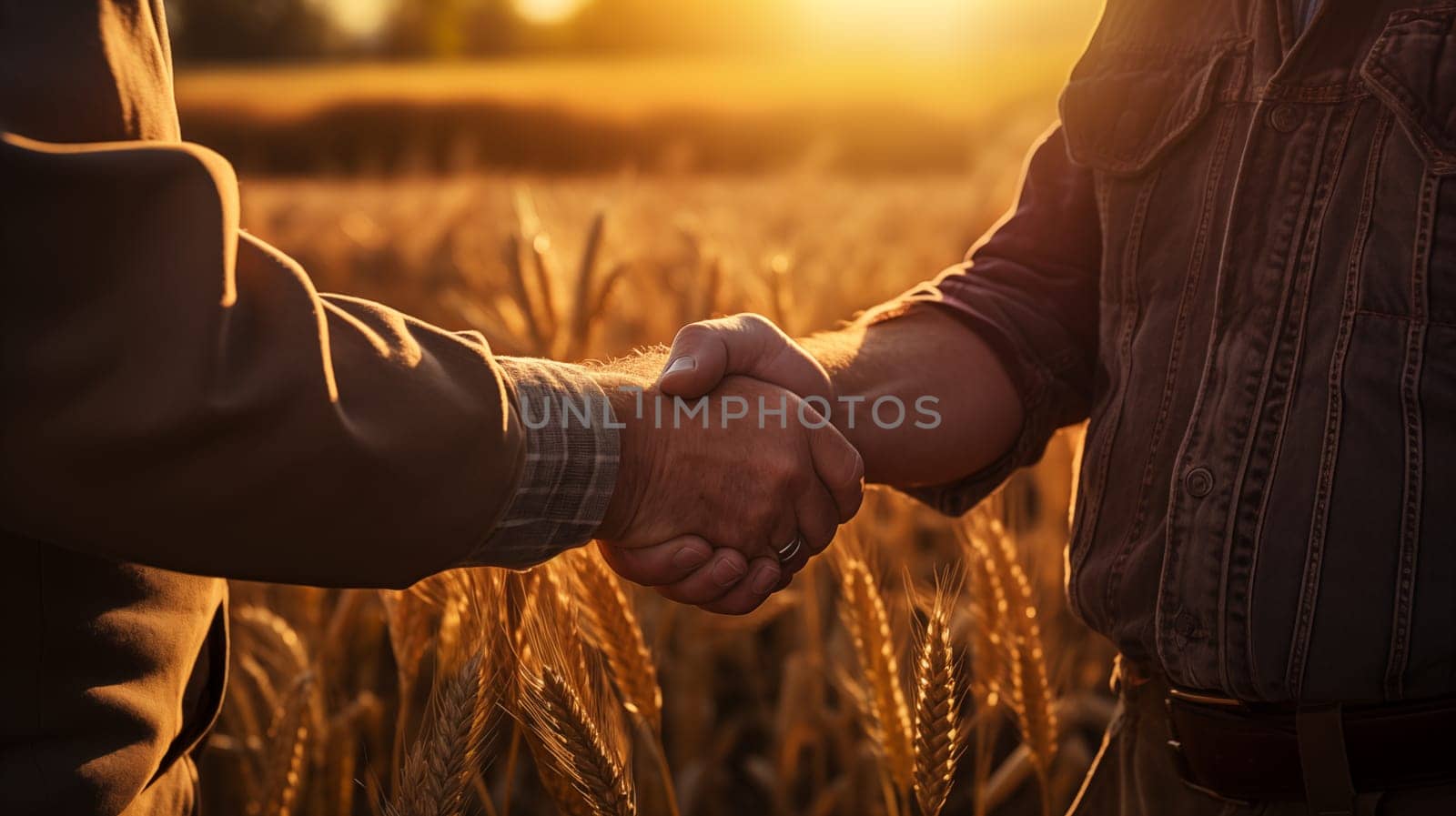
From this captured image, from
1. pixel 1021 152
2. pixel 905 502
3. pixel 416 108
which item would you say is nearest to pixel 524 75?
pixel 416 108

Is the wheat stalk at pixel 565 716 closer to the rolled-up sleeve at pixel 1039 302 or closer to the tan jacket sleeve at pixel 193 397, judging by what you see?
the tan jacket sleeve at pixel 193 397

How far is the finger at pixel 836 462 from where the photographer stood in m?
1.53

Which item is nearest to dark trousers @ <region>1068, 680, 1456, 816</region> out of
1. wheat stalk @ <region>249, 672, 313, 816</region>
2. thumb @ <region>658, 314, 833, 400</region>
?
thumb @ <region>658, 314, 833, 400</region>

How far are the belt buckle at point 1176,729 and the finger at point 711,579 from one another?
0.55 metres

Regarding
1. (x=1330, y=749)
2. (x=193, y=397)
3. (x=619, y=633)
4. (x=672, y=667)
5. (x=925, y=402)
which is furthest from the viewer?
(x=672, y=667)

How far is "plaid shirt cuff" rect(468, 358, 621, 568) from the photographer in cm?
126

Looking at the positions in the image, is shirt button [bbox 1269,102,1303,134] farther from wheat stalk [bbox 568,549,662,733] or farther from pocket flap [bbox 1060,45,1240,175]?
wheat stalk [bbox 568,549,662,733]

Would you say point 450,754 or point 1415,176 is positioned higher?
point 1415,176

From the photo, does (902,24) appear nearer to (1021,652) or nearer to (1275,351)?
(1021,652)

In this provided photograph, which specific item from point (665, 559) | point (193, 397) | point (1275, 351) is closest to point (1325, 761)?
point (1275, 351)

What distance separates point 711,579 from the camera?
1479mm

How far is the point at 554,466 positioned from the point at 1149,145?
2.81ft

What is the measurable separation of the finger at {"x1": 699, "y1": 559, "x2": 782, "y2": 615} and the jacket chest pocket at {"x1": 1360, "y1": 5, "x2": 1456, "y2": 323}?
2.54ft

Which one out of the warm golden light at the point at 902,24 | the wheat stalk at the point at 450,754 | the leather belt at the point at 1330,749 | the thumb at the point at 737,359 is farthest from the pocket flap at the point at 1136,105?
the warm golden light at the point at 902,24
